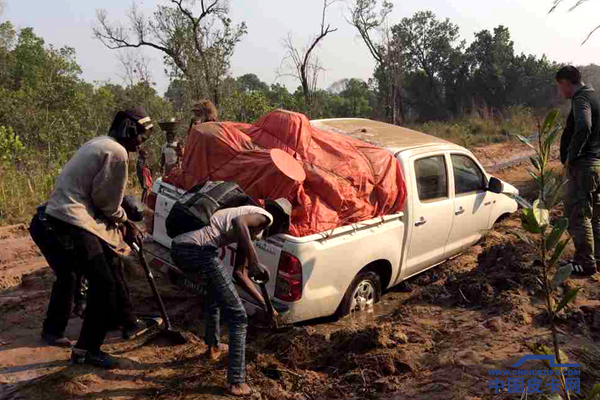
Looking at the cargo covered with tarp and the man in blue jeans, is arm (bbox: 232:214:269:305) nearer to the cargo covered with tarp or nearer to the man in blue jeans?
the man in blue jeans

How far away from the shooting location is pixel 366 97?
109 ft

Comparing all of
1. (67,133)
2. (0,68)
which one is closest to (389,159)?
(67,133)

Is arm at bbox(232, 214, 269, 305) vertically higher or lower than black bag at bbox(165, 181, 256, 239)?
lower

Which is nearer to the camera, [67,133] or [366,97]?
[67,133]

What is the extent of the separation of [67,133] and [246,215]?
11.0m

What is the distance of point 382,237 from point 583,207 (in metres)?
2.27

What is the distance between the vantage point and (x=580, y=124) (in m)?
4.86

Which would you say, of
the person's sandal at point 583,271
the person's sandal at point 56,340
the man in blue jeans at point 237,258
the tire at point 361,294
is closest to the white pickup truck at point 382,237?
the tire at point 361,294

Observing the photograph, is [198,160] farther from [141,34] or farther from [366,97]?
[366,97]

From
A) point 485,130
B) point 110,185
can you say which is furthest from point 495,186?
point 485,130

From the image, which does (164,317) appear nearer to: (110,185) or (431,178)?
(110,185)

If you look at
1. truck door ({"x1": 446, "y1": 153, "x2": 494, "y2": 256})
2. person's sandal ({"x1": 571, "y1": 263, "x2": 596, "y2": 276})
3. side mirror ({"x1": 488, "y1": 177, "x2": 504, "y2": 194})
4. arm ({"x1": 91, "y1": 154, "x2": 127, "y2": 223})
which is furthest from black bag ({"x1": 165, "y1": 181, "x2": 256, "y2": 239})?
person's sandal ({"x1": 571, "y1": 263, "x2": 596, "y2": 276})

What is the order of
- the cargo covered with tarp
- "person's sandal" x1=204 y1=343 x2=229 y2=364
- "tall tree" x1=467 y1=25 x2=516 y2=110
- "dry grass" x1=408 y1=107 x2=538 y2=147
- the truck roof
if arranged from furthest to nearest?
"tall tree" x1=467 y1=25 x2=516 y2=110
"dry grass" x1=408 y1=107 x2=538 y2=147
the truck roof
the cargo covered with tarp
"person's sandal" x1=204 y1=343 x2=229 y2=364

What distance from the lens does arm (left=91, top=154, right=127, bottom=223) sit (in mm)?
3463
